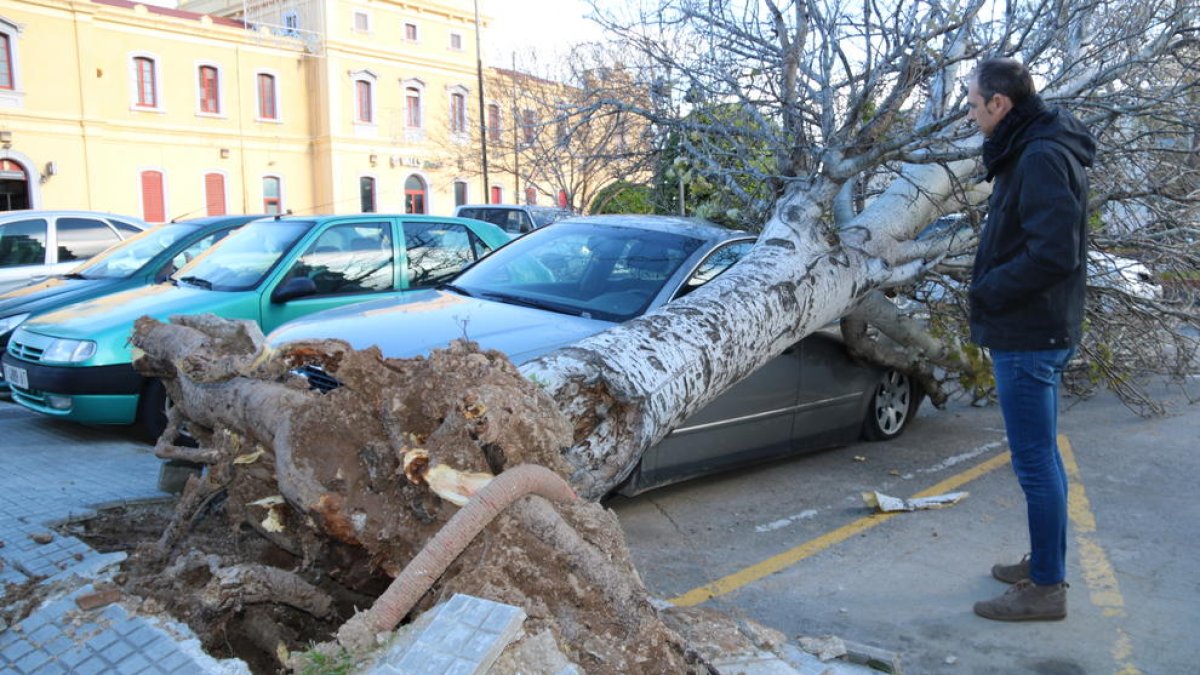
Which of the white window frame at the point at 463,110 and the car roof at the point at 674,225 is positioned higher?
the white window frame at the point at 463,110

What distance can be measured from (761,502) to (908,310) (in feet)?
6.73

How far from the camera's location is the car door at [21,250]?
33.9ft

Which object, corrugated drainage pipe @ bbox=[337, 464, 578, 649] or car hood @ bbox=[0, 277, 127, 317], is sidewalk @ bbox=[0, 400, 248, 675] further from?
car hood @ bbox=[0, 277, 127, 317]

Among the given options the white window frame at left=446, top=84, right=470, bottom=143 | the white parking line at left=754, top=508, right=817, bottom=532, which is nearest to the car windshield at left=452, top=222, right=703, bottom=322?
the white parking line at left=754, top=508, right=817, bottom=532

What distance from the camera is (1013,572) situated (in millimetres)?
4355

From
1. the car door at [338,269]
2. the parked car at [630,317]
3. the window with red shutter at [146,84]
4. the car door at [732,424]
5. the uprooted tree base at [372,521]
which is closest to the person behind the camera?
the uprooted tree base at [372,521]

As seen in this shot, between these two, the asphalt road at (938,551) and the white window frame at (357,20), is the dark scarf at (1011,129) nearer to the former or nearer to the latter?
the asphalt road at (938,551)

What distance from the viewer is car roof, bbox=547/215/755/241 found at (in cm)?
598

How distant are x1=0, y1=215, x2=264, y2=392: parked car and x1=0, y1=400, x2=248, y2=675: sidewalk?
1.82m

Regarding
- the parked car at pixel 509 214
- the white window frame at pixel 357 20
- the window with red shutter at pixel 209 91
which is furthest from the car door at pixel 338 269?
the white window frame at pixel 357 20

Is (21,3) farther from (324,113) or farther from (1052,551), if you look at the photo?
(1052,551)

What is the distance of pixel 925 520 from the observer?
539 centimetres

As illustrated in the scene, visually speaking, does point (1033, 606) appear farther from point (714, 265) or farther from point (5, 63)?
point (5, 63)

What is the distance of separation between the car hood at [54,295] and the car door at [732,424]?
5163 mm
